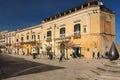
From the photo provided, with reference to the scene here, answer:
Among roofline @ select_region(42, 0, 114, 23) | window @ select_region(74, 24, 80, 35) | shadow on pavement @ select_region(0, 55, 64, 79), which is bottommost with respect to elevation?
shadow on pavement @ select_region(0, 55, 64, 79)

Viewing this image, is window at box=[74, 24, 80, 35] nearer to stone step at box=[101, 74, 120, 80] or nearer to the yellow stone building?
the yellow stone building

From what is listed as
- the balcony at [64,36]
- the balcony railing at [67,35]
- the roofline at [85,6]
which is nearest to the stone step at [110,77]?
the roofline at [85,6]

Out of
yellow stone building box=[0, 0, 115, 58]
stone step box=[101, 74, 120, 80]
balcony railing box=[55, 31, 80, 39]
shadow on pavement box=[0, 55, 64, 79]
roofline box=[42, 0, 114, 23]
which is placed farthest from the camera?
balcony railing box=[55, 31, 80, 39]

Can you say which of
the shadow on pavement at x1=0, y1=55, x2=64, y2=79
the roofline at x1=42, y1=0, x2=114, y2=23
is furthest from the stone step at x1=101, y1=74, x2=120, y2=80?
the roofline at x1=42, y1=0, x2=114, y2=23

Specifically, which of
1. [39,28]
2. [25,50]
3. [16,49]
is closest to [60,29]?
[39,28]

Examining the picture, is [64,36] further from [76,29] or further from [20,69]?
[20,69]

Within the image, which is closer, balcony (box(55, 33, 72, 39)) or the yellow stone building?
the yellow stone building

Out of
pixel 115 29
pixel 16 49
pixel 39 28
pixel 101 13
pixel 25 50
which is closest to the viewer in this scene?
pixel 101 13

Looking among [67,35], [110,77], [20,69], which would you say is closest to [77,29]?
[67,35]

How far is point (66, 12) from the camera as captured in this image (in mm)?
40312

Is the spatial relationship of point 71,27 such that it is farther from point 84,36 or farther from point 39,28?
point 39,28

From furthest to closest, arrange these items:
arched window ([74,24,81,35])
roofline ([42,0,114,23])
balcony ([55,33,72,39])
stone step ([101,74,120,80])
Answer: balcony ([55,33,72,39])
arched window ([74,24,81,35])
roofline ([42,0,114,23])
stone step ([101,74,120,80])

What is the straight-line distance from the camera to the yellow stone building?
32.1m

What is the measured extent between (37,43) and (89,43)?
20.1m
